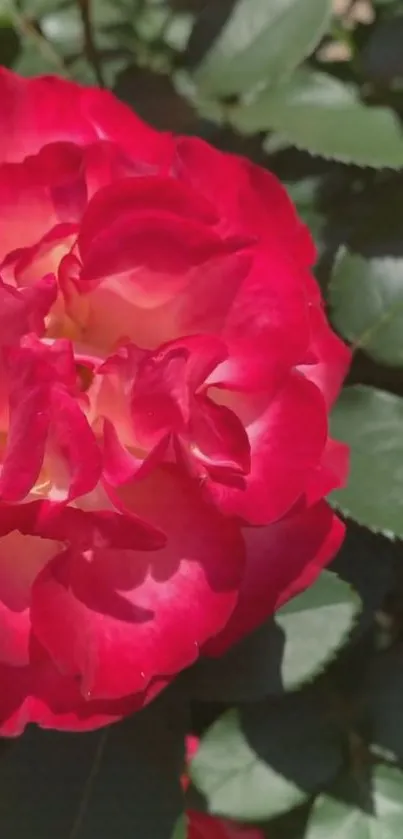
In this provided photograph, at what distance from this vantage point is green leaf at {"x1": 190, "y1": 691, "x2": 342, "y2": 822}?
389mm

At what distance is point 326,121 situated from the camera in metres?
0.41

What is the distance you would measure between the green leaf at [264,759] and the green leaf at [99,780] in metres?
0.02

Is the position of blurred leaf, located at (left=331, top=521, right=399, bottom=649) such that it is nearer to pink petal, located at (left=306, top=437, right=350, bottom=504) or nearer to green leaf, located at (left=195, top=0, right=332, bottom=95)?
pink petal, located at (left=306, top=437, right=350, bottom=504)

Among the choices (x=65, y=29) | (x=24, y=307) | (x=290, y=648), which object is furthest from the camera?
(x=65, y=29)

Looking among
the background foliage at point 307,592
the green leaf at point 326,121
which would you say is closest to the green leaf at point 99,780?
the background foliage at point 307,592

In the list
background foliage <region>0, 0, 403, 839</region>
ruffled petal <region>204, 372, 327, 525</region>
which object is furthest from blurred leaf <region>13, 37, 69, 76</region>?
ruffled petal <region>204, 372, 327, 525</region>

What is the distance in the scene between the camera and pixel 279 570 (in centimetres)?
32

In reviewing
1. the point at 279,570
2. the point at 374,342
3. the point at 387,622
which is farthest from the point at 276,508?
the point at 387,622

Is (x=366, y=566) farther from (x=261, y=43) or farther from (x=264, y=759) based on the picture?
(x=261, y=43)

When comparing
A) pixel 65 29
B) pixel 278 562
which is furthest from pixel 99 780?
pixel 65 29

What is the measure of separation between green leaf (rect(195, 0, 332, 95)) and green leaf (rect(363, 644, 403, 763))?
0.81 feet

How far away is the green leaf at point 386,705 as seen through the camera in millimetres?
421

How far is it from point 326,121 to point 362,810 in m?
0.27

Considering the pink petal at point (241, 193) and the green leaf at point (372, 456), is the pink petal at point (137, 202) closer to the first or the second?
the pink petal at point (241, 193)
